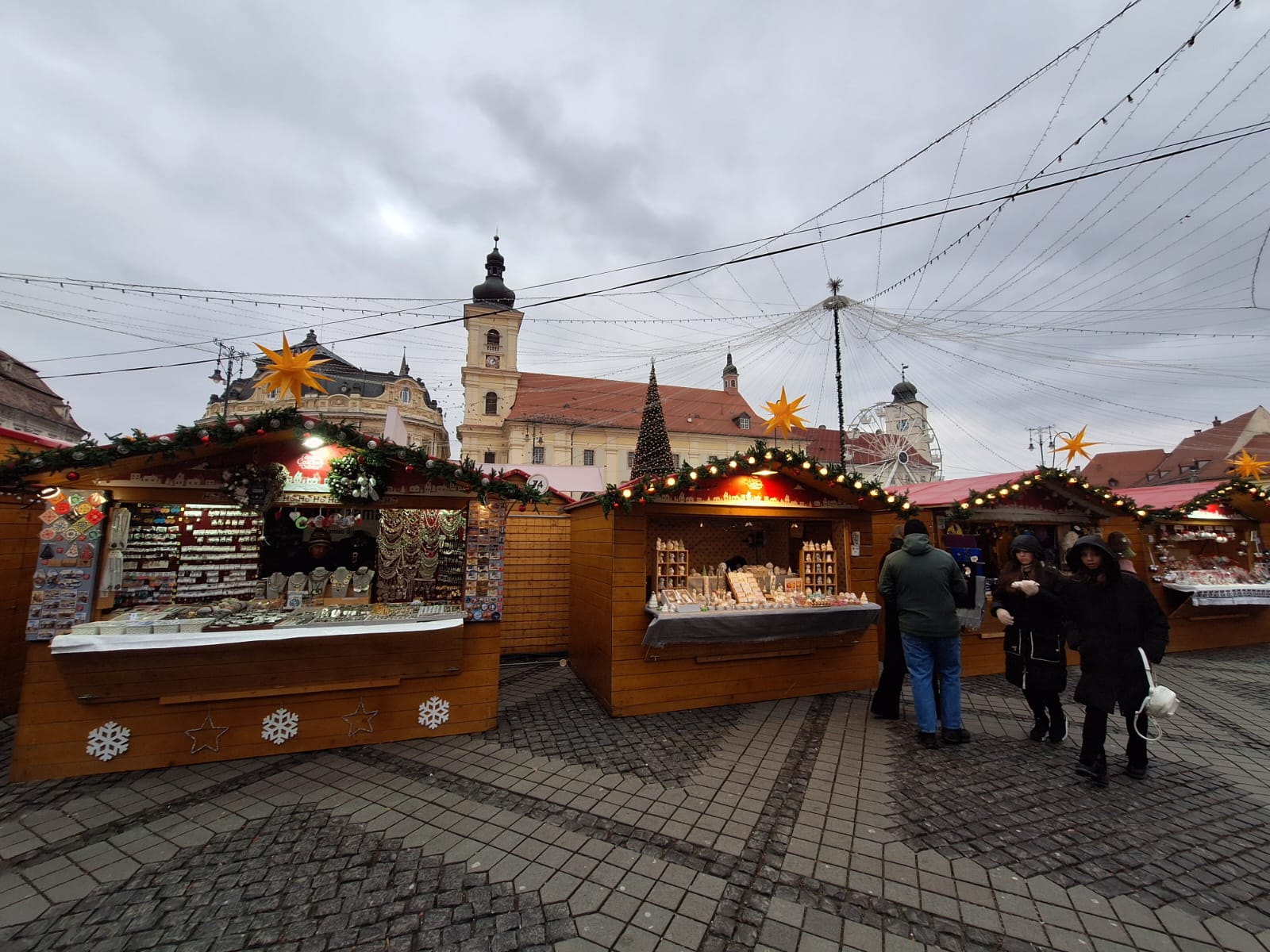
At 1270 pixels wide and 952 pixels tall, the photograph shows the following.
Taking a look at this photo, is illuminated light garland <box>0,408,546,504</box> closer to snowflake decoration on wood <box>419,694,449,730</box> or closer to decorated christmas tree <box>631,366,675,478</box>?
snowflake decoration on wood <box>419,694,449,730</box>

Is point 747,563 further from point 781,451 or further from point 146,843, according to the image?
point 146,843

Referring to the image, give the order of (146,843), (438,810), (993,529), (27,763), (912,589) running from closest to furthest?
(146,843), (438,810), (27,763), (912,589), (993,529)

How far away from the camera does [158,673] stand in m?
4.05

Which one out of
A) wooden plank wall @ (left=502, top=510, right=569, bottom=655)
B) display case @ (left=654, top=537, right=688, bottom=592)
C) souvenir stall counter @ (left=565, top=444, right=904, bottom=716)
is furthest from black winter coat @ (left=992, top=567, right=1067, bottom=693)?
wooden plank wall @ (left=502, top=510, right=569, bottom=655)

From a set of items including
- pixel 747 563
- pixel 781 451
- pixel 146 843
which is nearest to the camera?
pixel 146 843

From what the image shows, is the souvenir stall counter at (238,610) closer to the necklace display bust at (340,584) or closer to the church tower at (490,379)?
the necklace display bust at (340,584)

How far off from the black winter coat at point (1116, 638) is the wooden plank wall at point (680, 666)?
7.96ft

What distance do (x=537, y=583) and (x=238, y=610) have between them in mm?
3947

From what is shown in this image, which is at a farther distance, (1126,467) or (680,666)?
(1126,467)

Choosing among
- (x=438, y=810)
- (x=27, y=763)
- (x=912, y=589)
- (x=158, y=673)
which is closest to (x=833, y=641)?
(x=912, y=589)

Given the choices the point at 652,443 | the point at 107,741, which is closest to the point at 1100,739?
the point at 107,741

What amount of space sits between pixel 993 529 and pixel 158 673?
35.3ft

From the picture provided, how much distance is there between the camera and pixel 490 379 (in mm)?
36625

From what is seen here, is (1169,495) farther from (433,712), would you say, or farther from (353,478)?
(353,478)
